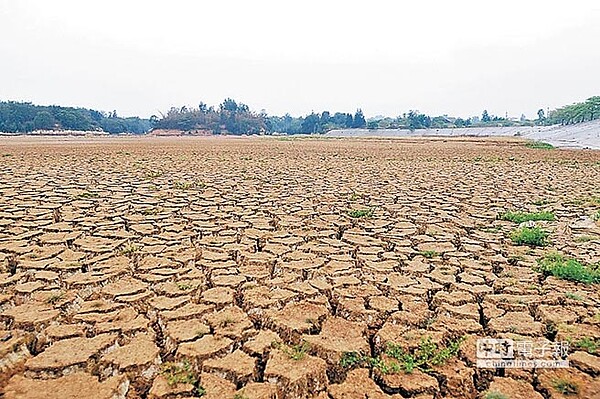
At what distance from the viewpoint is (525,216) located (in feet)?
17.6

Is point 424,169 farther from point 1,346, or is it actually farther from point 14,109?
point 14,109

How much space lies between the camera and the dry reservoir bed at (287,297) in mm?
2037

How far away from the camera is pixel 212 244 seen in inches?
161

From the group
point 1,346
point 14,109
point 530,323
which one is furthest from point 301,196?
point 14,109

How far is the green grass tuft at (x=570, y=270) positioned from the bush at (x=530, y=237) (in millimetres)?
521

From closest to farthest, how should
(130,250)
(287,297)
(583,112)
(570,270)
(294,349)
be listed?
(294,349) → (287,297) → (570,270) → (130,250) → (583,112)

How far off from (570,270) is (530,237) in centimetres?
96

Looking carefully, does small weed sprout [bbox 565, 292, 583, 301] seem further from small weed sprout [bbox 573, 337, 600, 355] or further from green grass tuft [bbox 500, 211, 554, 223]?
green grass tuft [bbox 500, 211, 554, 223]

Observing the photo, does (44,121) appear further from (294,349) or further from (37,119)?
(294,349)

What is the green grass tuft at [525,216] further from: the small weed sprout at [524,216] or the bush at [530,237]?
the bush at [530,237]

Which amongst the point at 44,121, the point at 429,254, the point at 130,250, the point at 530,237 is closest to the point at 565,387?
the point at 429,254

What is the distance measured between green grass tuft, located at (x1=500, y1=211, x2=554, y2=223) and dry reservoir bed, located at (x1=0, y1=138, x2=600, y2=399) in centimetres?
3

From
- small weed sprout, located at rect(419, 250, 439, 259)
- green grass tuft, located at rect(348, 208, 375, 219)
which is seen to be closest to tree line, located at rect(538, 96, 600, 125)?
green grass tuft, located at rect(348, 208, 375, 219)

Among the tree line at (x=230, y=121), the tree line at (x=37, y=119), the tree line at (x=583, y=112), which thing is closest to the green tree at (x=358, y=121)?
the tree line at (x=230, y=121)
